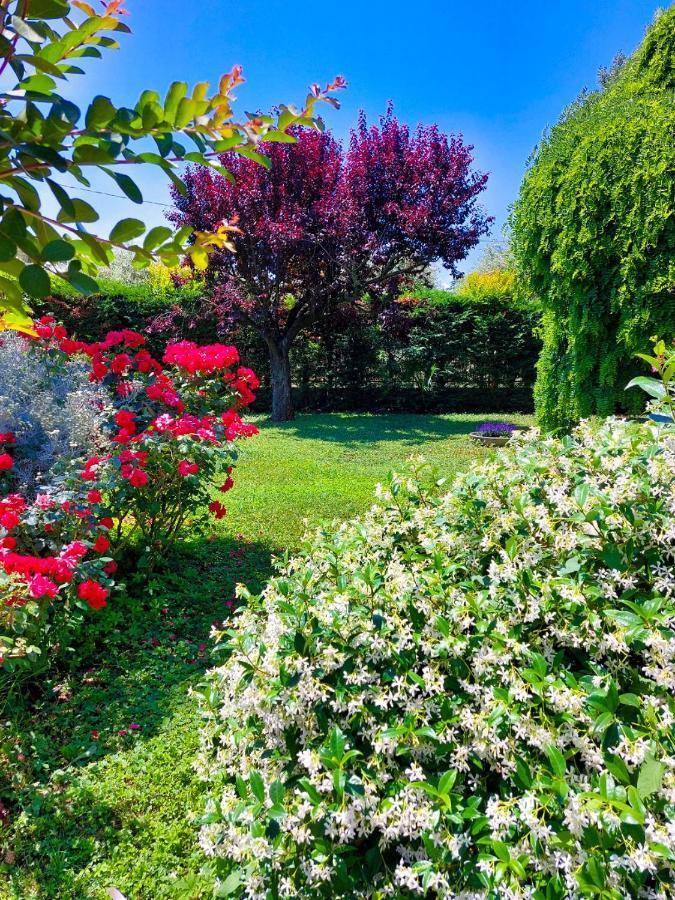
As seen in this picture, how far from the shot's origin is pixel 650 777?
108cm

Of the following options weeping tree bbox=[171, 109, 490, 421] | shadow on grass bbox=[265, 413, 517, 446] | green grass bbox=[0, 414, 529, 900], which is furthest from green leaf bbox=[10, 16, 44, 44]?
weeping tree bbox=[171, 109, 490, 421]

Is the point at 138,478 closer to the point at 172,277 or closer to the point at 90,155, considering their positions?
the point at 90,155

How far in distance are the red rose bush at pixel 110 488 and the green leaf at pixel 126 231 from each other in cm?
194

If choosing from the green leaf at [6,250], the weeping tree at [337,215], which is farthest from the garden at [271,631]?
the weeping tree at [337,215]

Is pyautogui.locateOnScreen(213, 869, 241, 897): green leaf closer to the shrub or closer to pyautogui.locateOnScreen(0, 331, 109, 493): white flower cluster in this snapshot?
the shrub

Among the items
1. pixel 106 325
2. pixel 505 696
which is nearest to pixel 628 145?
pixel 505 696

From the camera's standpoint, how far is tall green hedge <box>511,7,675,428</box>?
6.62 meters

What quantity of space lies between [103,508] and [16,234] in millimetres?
2772

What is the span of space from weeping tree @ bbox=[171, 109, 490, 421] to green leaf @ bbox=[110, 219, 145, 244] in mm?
10874

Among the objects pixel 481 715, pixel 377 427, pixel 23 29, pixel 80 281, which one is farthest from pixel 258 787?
pixel 377 427

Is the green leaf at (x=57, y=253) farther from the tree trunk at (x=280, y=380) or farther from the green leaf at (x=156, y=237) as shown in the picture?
the tree trunk at (x=280, y=380)

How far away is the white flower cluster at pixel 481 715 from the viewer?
1145 mm

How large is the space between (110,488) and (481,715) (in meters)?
2.62

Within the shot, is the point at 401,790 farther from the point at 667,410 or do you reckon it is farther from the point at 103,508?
the point at 103,508
